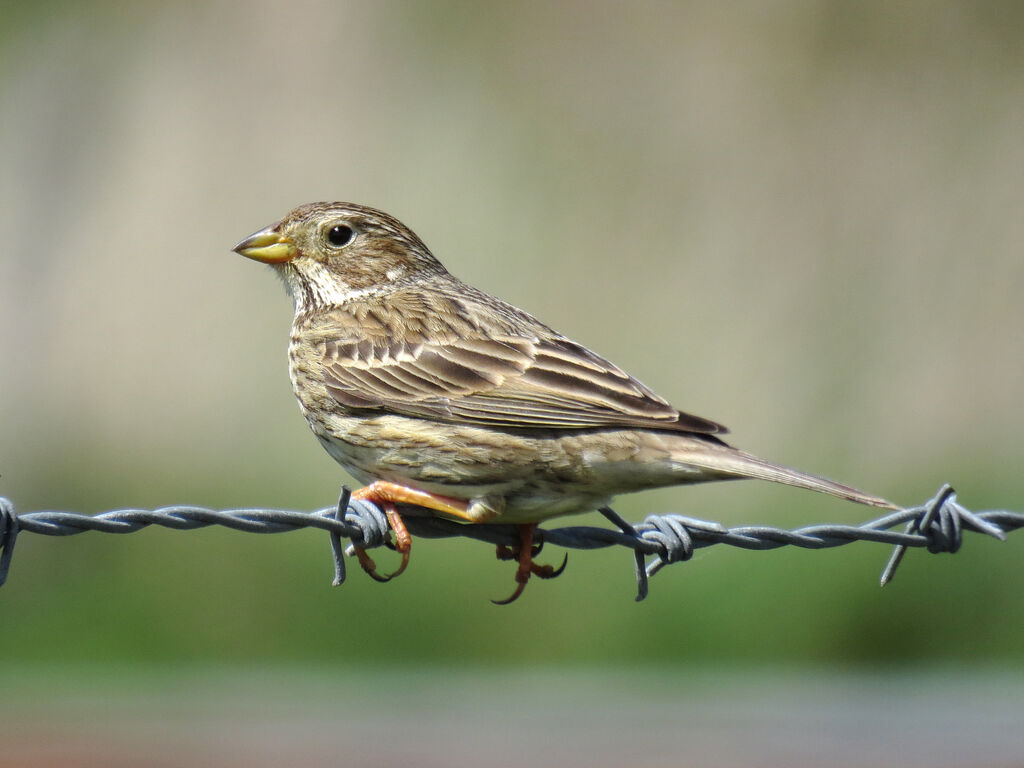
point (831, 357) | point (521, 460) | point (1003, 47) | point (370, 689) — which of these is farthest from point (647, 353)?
point (521, 460)

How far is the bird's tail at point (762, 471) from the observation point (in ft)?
14.0

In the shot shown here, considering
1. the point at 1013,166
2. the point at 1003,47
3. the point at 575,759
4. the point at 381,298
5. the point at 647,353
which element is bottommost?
the point at 575,759

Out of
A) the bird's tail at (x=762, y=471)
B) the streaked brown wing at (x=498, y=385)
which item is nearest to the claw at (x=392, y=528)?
the streaked brown wing at (x=498, y=385)

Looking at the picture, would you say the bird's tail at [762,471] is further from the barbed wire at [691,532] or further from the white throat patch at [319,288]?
the white throat patch at [319,288]

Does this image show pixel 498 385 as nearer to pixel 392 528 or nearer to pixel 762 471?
pixel 392 528

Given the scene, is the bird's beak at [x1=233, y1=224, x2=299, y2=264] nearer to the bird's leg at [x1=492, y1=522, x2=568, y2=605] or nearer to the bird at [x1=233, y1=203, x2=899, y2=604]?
the bird at [x1=233, y1=203, x2=899, y2=604]

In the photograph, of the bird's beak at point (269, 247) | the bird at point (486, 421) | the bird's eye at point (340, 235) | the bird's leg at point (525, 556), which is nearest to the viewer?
the bird at point (486, 421)

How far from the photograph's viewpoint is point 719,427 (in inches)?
192

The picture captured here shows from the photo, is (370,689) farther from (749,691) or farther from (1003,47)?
(1003,47)

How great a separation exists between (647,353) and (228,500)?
4.17 m

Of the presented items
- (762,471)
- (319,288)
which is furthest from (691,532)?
(319,288)

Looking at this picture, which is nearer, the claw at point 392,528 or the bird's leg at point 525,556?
the claw at point 392,528

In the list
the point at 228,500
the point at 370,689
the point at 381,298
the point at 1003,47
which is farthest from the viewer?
the point at 1003,47

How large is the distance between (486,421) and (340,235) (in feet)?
5.45
